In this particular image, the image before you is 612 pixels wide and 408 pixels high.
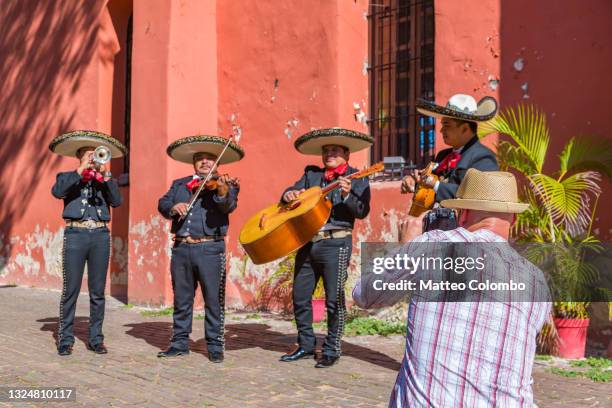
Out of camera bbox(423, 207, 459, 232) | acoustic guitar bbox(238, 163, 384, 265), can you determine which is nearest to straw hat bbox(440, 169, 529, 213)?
camera bbox(423, 207, 459, 232)

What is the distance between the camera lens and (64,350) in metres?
5.96

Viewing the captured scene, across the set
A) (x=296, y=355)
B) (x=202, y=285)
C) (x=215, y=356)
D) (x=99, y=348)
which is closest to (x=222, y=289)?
(x=202, y=285)

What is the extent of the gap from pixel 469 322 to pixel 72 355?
4.77m

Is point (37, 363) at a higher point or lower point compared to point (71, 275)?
lower

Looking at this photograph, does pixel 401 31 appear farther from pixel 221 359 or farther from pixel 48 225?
pixel 48 225

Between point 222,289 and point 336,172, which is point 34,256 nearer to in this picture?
point 222,289

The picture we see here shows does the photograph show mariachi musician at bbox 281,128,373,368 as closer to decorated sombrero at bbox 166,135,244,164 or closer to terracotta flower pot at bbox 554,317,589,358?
decorated sombrero at bbox 166,135,244,164

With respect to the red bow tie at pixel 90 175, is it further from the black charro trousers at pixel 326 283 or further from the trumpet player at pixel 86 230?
the black charro trousers at pixel 326 283

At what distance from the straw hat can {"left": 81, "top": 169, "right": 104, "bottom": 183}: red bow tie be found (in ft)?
14.9

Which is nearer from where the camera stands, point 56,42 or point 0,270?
point 56,42

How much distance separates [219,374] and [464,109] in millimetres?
2689

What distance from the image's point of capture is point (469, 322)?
2.01 meters

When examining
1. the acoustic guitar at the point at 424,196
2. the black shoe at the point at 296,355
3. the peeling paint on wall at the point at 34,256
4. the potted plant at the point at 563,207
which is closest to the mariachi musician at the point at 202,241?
the black shoe at the point at 296,355

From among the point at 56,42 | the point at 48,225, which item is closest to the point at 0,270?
the point at 48,225
